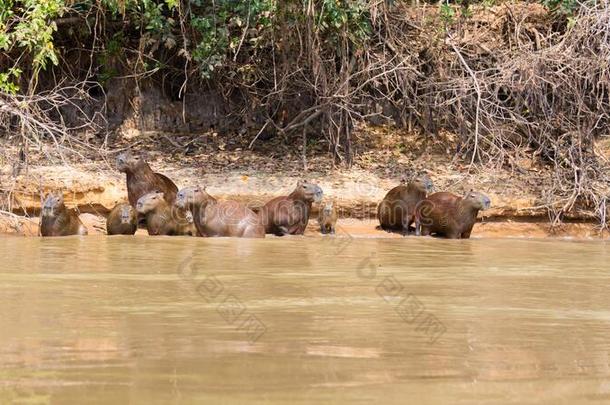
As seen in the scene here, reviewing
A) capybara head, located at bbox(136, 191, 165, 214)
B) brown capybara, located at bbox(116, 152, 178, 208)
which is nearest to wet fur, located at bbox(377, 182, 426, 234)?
brown capybara, located at bbox(116, 152, 178, 208)

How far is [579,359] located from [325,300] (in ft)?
6.36

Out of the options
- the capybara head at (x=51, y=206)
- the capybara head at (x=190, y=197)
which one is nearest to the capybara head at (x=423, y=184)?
the capybara head at (x=190, y=197)

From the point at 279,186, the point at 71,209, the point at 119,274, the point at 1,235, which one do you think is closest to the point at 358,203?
the point at 279,186

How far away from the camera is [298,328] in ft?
17.7

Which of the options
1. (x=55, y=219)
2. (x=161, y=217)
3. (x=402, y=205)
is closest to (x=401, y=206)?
(x=402, y=205)

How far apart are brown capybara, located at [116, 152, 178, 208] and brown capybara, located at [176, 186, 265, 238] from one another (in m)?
0.72

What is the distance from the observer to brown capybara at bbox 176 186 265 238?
35.7 ft

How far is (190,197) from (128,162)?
1.15 meters

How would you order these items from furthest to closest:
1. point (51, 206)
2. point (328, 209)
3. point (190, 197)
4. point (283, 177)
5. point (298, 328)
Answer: point (283, 177) < point (328, 209) < point (190, 197) < point (51, 206) < point (298, 328)

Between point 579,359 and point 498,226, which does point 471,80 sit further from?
point 579,359

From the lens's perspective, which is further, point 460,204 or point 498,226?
point 498,226

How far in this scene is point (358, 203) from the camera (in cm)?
1230

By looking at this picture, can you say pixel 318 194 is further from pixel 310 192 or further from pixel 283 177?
pixel 283 177

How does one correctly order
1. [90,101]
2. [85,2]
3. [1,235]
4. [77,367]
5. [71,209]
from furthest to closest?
1. [90,101]
2. [85,2]
3. [71,209]
4. [1,235]
5. [77,367]
